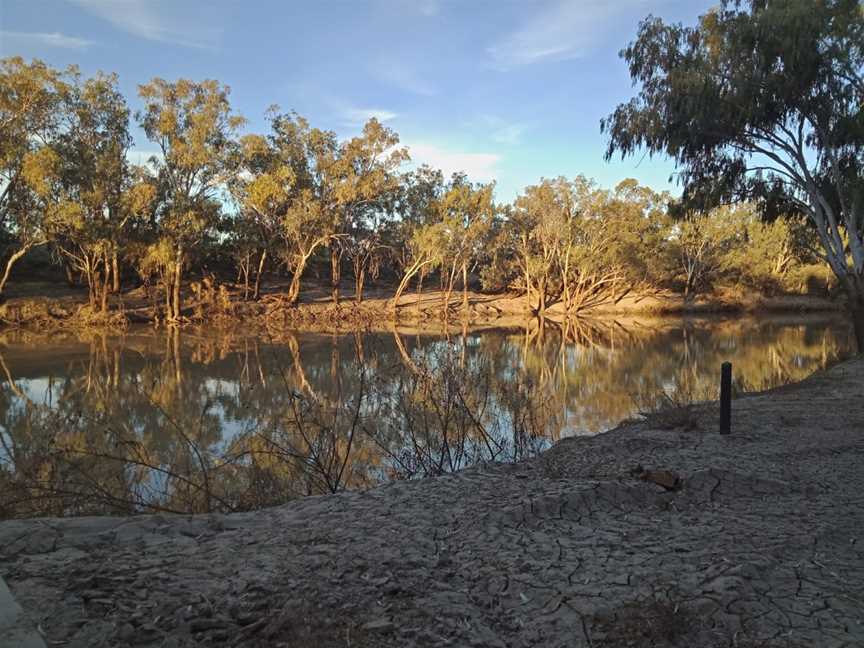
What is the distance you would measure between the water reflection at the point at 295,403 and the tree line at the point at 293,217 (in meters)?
A: 4.82

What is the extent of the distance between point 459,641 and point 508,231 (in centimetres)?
4050

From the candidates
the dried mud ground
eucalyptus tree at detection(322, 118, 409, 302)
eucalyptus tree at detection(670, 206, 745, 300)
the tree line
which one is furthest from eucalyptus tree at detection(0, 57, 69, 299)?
eucalyptus tree at detection(670, 206, 745, 300)

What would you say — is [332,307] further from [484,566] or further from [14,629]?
[14,629]

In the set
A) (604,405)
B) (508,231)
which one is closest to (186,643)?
(604,405)

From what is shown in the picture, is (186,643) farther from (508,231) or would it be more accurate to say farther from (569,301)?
(569,301)

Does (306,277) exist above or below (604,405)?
above

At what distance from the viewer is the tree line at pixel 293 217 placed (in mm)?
25484

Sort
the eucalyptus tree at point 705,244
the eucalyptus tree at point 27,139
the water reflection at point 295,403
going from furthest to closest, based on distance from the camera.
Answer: the eucalyptus tree at point 705,244 < the eucalyptus tree at point 27,139 < the water reflection at point 295,403

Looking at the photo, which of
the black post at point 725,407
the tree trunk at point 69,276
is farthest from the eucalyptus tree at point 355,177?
the black post at point 725,407

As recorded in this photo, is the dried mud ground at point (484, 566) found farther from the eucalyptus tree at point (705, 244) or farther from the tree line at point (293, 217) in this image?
the eucalyptus tree at point (705, 244)

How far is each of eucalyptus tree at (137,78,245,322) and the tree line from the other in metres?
0.07

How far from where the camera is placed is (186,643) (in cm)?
244

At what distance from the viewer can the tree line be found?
2548 centimetres

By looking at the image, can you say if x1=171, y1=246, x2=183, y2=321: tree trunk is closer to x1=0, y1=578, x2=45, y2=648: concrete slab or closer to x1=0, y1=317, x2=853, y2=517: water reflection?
x1=0, y1=317, x2=853, y2=517: water reflection
